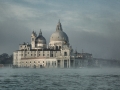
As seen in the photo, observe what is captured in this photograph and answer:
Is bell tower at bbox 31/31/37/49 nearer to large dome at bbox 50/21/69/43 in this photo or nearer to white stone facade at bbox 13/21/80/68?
white stone facade at bbox 13/21/80/68

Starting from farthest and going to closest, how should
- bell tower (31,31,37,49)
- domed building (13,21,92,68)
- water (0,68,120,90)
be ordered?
bell tower (31,31,37,49) → domed building (13,21,92,68) → water (0,68,120,90)

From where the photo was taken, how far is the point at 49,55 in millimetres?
157875

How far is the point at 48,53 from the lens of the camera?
157875mm

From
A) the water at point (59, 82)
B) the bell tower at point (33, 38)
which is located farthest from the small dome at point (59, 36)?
the water at point (59, 82)

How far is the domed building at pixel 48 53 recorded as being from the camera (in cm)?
15038

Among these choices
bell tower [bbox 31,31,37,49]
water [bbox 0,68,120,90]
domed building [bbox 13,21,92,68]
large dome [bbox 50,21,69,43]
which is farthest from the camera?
bell tower [bbox 31,31,37,49]

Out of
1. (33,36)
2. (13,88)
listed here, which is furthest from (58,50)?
(13,88)

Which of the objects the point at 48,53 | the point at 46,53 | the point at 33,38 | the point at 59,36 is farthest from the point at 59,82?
the point at 33,38

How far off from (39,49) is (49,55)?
6.70 meters

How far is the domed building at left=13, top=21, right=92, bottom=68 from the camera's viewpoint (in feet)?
493

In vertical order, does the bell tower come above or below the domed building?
above

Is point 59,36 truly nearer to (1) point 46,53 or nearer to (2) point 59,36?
(2) point 59,36

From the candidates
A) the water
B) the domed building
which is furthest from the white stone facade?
the water

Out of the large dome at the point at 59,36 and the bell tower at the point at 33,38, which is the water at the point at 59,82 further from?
the bell tower at the point at 33,38
